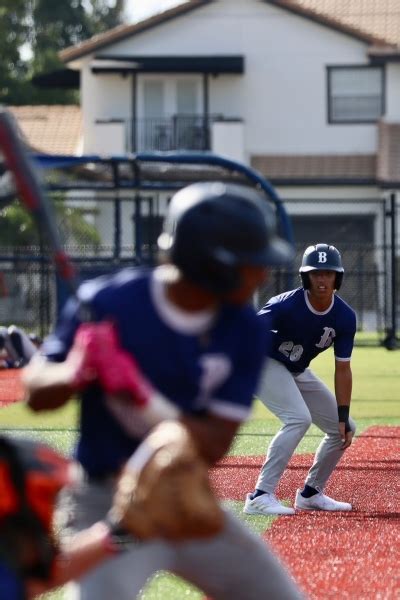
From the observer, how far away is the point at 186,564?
12.9 ft

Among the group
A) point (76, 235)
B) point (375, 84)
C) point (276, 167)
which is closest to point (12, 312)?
point (76, 235)

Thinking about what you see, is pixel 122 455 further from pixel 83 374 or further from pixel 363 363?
pixel 363 363

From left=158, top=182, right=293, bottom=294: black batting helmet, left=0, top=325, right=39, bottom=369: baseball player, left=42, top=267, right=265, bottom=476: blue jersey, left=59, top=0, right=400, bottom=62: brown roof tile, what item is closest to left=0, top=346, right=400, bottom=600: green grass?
left=0, top=325, right=39, bottom=369: baseball player

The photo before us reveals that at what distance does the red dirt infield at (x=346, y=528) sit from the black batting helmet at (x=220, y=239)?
9.86 feet

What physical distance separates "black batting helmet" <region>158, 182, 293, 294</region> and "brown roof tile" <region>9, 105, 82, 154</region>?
1468 inches

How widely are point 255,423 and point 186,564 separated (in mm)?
10900

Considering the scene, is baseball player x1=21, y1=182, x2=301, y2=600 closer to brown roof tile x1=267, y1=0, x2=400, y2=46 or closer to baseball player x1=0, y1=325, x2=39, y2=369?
baseball player x1=0, y1=325, x2=39, y2=369

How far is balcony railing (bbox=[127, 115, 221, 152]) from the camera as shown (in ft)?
121

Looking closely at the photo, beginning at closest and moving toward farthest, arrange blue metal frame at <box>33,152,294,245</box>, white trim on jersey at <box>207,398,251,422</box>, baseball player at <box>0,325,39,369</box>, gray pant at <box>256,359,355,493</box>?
1. white trim on jersey at <box>207,398,251,422</box>
2. baseball player at <box>0,325,39,369</box>
3. gray pant at <box>256,359,355,493</box>
4. blue metal frame at <box>33,152,294,245</box>

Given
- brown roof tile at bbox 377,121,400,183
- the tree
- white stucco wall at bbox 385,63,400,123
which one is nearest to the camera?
brown roof tile at bbox 377,121,400,183

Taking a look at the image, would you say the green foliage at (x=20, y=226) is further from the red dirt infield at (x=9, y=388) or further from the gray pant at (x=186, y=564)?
the gray pant at (x=186, y=564)

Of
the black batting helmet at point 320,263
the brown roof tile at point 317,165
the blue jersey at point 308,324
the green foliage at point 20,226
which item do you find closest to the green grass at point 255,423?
the blue jersey at point 308,324

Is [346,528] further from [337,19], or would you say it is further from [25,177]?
[337,19]

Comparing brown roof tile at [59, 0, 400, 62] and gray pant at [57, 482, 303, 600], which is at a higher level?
brown roof tile at [59, 0, 400, 62]
